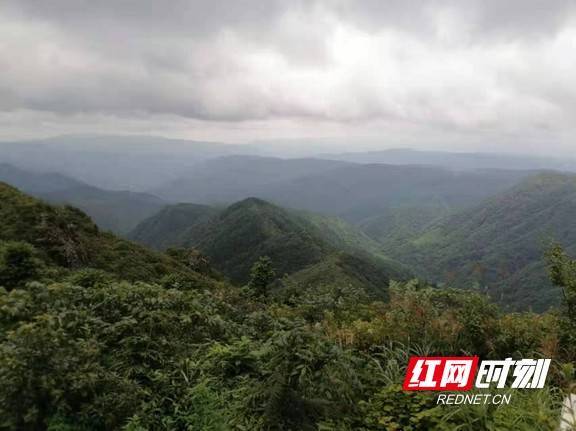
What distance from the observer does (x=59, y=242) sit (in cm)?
2491

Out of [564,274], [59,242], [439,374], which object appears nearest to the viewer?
[439,374]

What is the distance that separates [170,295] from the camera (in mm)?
7227

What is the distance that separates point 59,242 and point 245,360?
23769mm

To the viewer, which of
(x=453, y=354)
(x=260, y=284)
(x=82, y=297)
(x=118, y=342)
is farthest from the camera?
A: (x=260, y=284)

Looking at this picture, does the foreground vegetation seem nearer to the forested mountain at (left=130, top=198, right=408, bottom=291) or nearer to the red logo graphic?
the red logo graphic

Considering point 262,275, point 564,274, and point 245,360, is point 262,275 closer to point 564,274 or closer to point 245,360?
point 564,274

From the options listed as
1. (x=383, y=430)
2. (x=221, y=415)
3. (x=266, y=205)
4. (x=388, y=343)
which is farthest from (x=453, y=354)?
(x=266, y=205)

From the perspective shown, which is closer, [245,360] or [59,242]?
[245,360]

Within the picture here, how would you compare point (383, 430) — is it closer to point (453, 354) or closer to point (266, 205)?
point (453, 354)

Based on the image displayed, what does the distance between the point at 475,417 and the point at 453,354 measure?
6.28 ft

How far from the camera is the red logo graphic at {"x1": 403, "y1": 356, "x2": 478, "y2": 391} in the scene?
4941 mm

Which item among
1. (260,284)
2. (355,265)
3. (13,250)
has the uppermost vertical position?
(13,250)

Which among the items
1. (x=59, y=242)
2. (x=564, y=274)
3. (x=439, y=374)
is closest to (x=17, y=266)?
(x=439, y=374)

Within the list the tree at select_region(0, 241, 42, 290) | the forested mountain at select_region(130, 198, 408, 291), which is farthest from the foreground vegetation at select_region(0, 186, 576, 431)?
the forested mountain at select_region(130, 198, 408, 291)
